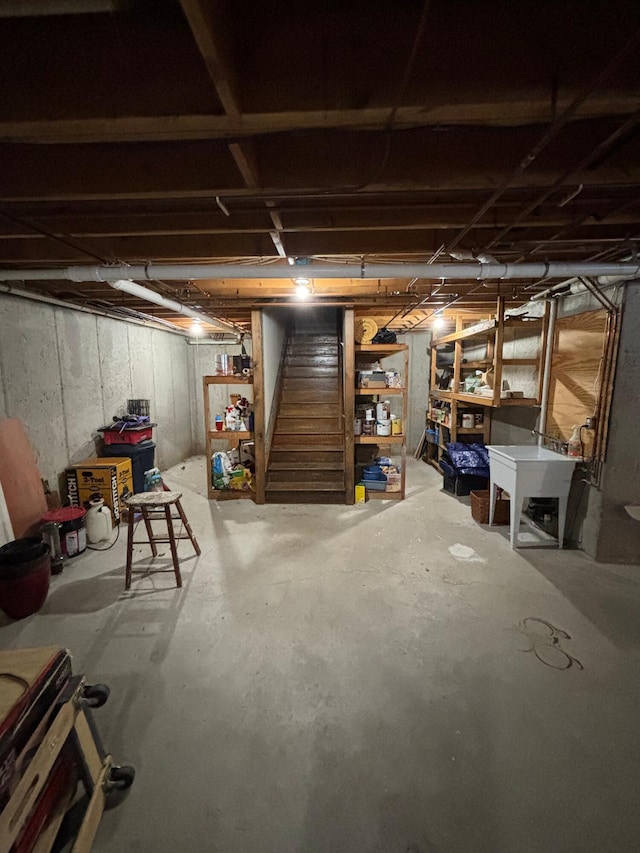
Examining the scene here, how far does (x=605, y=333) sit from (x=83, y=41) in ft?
11.4

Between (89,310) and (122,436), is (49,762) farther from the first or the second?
(89,310)

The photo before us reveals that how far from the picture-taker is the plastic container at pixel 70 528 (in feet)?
9.76

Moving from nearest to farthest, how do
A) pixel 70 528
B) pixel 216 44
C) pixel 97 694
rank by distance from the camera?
pixel 216 44
pixel 97 694
pixel 70 528

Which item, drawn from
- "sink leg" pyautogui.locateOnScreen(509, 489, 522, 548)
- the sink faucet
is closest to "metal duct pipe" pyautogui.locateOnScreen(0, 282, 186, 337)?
"sink leg" pyautogui.locateOnScreen(509, 489, 522, 548)

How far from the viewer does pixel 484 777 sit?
4.48 ft

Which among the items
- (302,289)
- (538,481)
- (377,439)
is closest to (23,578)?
(302,289)

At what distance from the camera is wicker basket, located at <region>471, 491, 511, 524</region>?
3.64 metres

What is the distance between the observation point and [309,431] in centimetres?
485

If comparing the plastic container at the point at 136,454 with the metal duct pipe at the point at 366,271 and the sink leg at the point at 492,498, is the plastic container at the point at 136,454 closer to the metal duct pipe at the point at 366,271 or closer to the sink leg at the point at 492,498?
the metal duct pipe at the point at 366,271

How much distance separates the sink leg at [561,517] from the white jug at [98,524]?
4112 mm

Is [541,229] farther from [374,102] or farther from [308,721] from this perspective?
[308,721]

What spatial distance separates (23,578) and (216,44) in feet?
9.41

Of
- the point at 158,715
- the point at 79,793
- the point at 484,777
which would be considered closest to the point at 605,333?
the point at 484,777

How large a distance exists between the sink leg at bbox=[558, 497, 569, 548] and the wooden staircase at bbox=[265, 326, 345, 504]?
2.17 meters
